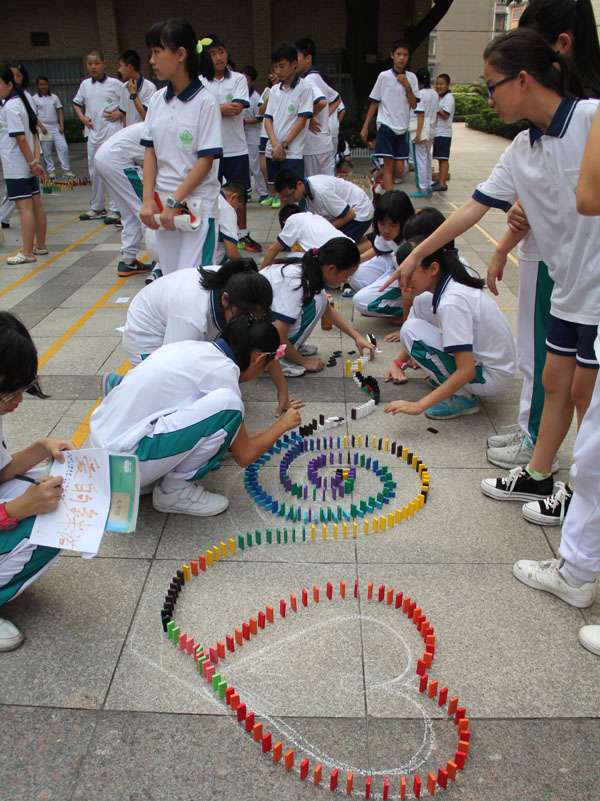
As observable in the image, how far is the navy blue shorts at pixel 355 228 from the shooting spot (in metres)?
6.97

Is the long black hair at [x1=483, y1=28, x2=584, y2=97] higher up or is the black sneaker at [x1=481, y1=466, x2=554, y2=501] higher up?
the long black hair at [x1=483, y1=28, x2=584, y2=97]

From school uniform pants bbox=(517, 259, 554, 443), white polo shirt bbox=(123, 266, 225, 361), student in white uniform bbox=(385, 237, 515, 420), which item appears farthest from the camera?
student in white uniform bbox=(385, 237, 515, 420)

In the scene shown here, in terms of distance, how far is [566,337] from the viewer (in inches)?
122

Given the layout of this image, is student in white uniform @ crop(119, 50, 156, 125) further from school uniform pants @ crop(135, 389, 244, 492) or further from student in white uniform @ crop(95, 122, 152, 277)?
school uniform pants @ crop(135, 389, 244, 492)

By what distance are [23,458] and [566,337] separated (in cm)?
242

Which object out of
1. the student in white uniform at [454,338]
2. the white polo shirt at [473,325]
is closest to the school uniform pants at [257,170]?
the student in white uniform at [454,338]

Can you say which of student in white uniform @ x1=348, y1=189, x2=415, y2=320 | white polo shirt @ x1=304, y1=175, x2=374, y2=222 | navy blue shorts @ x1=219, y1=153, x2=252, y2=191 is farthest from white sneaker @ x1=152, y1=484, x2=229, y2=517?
navy blue shorts @ x1=219, y1=153, x2=252, y2=191

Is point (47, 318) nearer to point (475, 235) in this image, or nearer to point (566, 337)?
point (566, 337)

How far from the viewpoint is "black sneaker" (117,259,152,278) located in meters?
7.77

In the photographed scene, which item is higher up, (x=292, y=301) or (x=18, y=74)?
(x=18, y=74)

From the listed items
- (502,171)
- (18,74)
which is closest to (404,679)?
(502,171)

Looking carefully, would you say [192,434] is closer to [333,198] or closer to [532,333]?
[532,333]

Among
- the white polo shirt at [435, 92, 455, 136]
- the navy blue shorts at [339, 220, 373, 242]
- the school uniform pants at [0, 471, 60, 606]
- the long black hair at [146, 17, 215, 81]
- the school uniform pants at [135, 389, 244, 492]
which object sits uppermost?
the long black hair at [146, 17, 215, 81]

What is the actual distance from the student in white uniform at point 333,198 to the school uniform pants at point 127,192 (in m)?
1.51
